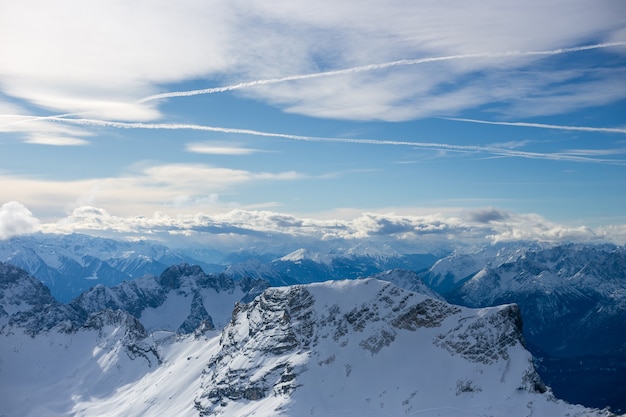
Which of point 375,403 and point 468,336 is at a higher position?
point 468,336

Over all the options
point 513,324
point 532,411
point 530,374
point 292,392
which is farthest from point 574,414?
point 292,392

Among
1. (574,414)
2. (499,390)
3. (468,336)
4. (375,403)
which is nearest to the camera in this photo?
(574,414)

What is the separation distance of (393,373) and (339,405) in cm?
2277

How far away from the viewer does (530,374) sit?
17675 centimetres

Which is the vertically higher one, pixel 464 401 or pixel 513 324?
pixel 513 324

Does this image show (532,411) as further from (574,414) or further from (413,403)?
(413,403)

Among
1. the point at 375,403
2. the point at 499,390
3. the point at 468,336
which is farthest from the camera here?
the point at 468,336

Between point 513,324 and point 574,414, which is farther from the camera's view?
point 513,324

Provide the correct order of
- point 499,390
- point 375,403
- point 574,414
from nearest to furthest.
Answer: point 574,414 < point 499,390 < point 375,403

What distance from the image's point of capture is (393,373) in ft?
649

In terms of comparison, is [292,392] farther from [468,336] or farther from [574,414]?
[574,414]

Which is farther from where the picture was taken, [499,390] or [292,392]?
[292,392]

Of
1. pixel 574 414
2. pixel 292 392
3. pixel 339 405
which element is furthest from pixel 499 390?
pixel 292 392

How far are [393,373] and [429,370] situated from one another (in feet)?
41.3
